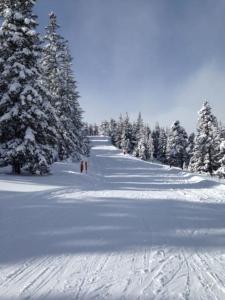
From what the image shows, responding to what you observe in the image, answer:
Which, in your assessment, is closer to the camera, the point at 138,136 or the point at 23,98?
the point at 23,98

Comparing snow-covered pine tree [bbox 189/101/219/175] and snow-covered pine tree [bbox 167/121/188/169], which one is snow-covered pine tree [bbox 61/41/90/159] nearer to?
snow-covered pine tree [bbox 189/101/219/175]

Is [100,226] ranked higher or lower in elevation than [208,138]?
lower

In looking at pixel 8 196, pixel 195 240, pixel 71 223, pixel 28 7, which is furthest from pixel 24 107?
pixel 195 240

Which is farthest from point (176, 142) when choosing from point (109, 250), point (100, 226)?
point (109, 250)

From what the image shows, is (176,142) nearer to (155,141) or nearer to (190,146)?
(190,146)

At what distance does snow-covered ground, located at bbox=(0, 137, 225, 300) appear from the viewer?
170 inches

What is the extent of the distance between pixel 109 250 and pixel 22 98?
43.3 ft

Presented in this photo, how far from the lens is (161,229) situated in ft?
24.4

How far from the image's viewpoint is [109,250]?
5.88 metres

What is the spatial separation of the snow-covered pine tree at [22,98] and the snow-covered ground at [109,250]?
23.9 feet

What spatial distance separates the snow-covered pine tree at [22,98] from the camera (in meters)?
17.4

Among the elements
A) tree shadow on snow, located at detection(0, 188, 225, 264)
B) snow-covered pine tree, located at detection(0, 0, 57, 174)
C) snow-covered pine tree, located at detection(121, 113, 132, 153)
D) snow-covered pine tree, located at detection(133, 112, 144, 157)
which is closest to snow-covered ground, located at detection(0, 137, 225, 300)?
tree shadow on snow, located at detection(0, 188, 225, 264)

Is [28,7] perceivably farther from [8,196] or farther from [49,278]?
[49,278]

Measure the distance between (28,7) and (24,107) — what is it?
6101 millimetres
